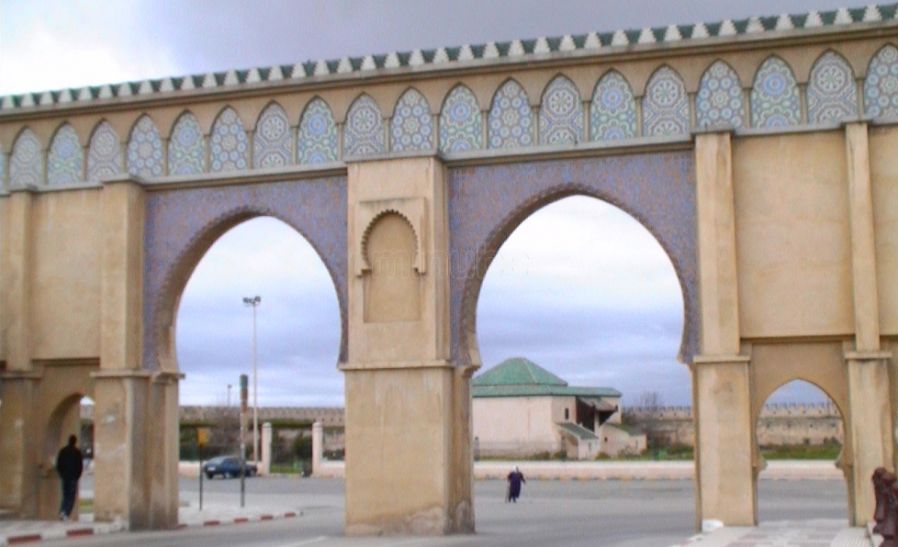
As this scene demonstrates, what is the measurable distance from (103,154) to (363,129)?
12.5ft

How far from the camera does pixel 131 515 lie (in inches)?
627

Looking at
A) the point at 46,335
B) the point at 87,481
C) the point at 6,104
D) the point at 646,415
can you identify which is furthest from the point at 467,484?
the point at 646,415

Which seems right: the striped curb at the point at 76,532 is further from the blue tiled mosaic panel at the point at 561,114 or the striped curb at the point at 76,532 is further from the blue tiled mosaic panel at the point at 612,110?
the blue tiled mosaic panel at the point at 612,110

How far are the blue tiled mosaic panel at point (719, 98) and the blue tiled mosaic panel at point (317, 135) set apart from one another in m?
4.62

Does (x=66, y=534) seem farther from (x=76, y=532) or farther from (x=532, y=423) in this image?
(x=532, y=423)

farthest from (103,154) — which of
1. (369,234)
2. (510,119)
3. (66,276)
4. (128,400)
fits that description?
(510,119)

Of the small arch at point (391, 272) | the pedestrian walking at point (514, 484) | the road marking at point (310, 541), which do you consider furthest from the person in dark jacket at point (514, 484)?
the small arch at point (391, 272)

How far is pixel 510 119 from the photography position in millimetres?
15375

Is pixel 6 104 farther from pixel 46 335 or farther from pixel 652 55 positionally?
pixel 652 55

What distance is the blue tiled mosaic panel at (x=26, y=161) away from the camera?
17266 millimetres

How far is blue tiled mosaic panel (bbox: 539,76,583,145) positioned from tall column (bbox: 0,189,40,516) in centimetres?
719

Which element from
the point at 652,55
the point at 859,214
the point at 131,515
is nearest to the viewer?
the point at 859,214

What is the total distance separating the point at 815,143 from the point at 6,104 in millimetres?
10927

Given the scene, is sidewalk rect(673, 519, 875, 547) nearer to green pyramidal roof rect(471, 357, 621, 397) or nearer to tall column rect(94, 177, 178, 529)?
tall column rect(94, 177, 178, 529)
